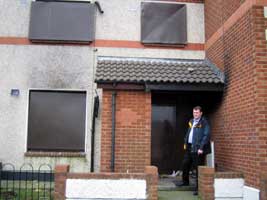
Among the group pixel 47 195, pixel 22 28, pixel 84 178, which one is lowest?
pixel 47 195

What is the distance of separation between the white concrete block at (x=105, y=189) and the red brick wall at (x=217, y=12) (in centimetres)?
442

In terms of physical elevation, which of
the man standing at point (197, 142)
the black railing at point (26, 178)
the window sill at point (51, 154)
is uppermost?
the man standing at point (197, 142)

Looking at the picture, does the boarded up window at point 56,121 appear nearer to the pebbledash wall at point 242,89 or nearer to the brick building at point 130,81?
the brick building at point 130,81

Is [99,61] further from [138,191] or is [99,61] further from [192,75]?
[138,191]

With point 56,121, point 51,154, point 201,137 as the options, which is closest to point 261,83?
point 201,137

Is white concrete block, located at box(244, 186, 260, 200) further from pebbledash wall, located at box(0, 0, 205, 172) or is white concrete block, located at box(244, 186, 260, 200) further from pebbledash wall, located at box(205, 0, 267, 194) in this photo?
pebbledash wall, located at box(0, 0, 205, 172)

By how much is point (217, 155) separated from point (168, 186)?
1.68 m

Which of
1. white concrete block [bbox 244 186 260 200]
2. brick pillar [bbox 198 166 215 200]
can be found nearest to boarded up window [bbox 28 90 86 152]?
brick pillar [bbox 198 166 215 200]

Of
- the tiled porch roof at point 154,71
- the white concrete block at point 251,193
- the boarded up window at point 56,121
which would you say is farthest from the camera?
the boarded up window at point 56,121

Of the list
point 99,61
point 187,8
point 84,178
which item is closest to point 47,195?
point 84,178

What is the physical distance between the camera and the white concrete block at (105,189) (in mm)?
6895

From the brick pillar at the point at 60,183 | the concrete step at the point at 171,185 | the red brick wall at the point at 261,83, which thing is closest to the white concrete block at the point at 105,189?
the brick pillar at the point at 60,183

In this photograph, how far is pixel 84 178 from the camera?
22.7 feet

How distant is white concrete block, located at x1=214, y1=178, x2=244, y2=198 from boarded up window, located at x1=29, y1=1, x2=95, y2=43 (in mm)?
5243
